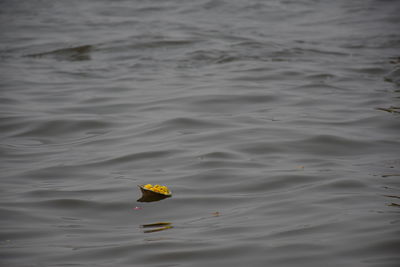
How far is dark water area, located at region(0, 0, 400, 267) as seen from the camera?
9.91 feet

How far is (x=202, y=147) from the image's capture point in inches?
189

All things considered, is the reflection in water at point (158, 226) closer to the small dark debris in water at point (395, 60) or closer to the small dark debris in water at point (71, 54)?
the small dark debris in water at point (395, 60)

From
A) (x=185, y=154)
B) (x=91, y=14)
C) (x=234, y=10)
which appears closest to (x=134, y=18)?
(x=91, y=14)

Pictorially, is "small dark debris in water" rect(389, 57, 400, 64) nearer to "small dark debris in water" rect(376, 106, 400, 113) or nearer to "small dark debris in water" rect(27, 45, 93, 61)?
"small dark debris in water" rect(376, 106, 400, 113)

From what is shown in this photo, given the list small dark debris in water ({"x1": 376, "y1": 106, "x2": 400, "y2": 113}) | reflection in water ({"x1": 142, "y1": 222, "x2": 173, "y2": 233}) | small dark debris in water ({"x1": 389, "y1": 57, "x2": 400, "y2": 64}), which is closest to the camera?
reflection in water ({"x1": 142, "y1": 222, "x2": 173, "y2": 233})

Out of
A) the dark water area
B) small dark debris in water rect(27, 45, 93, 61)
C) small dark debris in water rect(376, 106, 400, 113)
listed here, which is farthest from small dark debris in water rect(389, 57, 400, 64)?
small dark debris in water rect(27, 45, 93, 61)

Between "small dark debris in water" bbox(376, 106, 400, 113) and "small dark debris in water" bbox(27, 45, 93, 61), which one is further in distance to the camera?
"small dark debris in water" bbox(27, 45, 93, 61)

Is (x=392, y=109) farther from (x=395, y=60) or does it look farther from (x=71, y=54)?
(x=71, y=54)

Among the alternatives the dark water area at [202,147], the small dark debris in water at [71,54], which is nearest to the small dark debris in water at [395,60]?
the dark water area at [202,147]

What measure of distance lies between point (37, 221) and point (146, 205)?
630 mm

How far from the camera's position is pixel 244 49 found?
913cm

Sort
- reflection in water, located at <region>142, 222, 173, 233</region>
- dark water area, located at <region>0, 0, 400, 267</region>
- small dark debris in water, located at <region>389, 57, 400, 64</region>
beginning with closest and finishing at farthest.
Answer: dark water area, located at <region>0, 0, 400, 267</region> → reflection in water, located at <region>142, 222, 173, 233</region> → small dark debris in water, located at <region>389, 57, 400, 64</region>

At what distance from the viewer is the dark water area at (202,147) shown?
3.02m

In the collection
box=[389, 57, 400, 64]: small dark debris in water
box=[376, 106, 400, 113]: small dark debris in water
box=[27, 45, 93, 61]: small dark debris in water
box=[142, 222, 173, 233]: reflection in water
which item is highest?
box=[27, 45, 93, 61]: small dark debris in water
